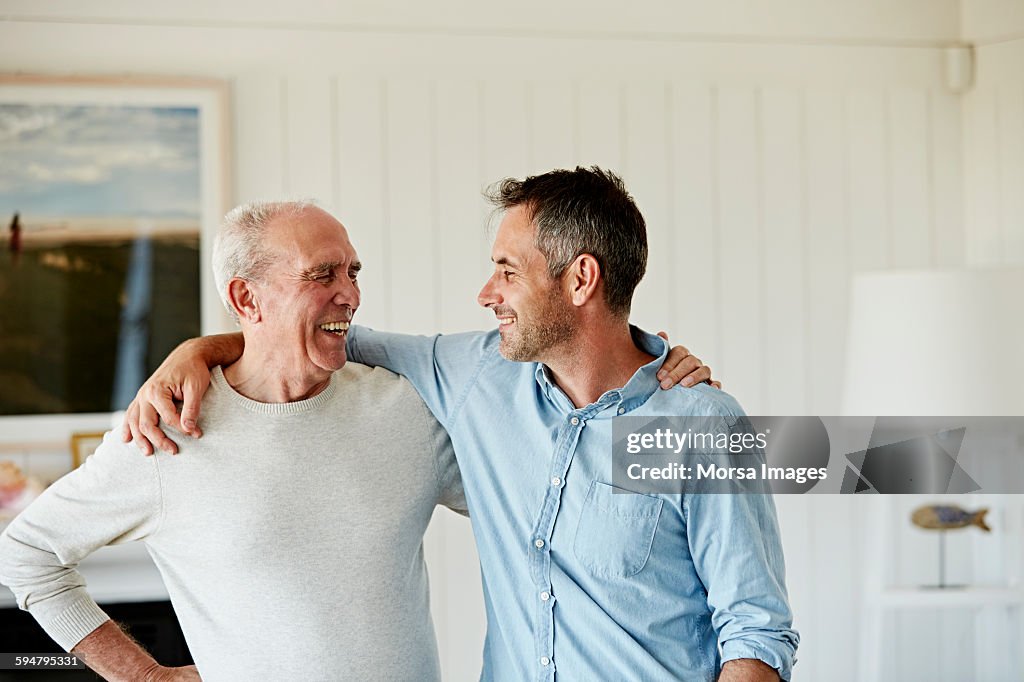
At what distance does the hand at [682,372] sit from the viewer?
165 centimetres

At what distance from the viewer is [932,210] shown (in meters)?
3.41

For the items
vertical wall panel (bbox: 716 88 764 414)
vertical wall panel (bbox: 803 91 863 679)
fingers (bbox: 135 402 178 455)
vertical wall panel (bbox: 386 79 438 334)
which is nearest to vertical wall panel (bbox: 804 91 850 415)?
vertical wall panel (bbox: 803 91 863 679)

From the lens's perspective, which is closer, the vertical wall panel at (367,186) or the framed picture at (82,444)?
the framed picture at (82,444)

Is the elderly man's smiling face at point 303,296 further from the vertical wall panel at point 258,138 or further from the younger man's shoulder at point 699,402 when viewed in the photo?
the vertical wall panel at point 258,138

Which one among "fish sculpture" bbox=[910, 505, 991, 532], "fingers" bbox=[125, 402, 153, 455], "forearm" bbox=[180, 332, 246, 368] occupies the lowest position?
"fish sculpture" bbox=[910, 505, 991, 532]

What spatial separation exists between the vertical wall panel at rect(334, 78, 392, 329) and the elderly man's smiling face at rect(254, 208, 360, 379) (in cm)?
130

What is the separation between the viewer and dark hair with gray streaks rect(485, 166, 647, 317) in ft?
5.65

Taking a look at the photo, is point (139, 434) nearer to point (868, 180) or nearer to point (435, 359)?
point (435, 359)

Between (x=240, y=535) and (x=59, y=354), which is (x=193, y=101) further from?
(x=240, y=535)

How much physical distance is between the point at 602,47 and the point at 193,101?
1.21m

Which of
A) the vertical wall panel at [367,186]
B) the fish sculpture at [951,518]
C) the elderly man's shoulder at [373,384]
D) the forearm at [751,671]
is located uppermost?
the vertical wall panel at [367,186]

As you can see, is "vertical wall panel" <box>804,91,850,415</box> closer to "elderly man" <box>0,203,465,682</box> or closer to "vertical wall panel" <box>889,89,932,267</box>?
"vertical wall panel" <box>889,89,932,267</box>

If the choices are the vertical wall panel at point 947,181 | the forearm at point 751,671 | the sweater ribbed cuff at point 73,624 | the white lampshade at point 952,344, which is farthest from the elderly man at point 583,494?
the vertical wall panel at point 947,181

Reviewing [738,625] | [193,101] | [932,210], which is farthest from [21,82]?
[932,210]
